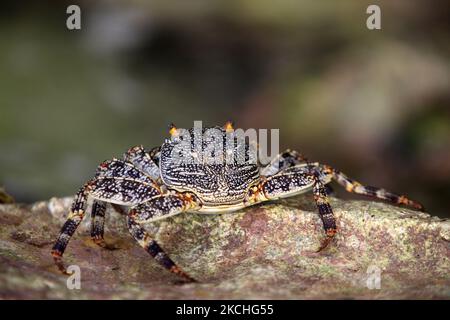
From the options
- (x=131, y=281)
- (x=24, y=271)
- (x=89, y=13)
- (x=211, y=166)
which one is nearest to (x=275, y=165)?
(x=211, y=166)

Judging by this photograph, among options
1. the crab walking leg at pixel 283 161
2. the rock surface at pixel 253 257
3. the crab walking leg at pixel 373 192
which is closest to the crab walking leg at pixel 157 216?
the rock surface at pixel 253 257

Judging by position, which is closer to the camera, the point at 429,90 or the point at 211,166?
the point at 211,166

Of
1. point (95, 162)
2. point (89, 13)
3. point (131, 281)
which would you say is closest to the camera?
point (131, 281)

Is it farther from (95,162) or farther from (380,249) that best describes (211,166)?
(95,162)

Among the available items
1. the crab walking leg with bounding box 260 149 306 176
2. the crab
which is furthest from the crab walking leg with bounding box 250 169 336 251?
the crab walking leg with bounding box 260 149 306 176

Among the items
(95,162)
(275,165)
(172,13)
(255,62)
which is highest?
(172,13)

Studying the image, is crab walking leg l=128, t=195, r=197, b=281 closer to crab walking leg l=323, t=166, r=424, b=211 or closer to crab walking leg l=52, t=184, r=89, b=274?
crab walking leg l=52, t=184, r=89, b=274

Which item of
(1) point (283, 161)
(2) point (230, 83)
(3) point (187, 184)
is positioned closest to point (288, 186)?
(1) point (283, 161)

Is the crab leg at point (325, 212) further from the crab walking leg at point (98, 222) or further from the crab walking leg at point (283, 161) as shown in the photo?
the crab walking leg at point (98, 222)
